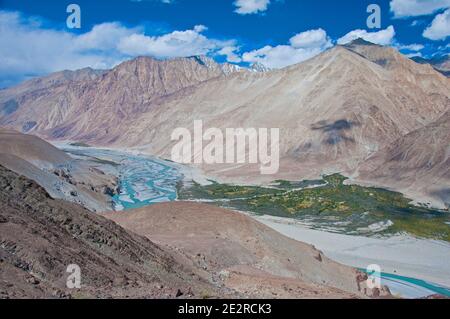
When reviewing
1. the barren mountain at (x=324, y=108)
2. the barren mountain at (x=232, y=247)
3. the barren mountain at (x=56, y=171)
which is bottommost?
the barren mountain at (x=232, y=247)

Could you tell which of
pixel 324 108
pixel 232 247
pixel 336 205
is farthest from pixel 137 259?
pixel 324 108

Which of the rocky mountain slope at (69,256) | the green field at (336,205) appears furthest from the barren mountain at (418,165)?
the rocky mountain slope at (69,256)

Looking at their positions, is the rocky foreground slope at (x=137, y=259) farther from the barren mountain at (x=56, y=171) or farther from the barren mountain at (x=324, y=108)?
the barren mountain at (x=324, y=108)

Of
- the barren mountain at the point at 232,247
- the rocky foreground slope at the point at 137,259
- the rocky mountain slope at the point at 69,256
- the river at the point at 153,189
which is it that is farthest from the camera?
the river at the point at 153,189

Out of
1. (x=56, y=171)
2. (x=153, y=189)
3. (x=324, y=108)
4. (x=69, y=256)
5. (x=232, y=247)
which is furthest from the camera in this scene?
(x=324, y=108)

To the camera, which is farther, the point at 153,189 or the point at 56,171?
the point at 153,189

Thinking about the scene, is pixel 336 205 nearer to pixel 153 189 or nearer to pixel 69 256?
pixel 153 189

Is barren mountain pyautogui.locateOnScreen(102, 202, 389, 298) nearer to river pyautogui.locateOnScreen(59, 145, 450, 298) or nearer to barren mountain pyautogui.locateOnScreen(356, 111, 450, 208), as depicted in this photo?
river pyautogui.locateOnScreen(59, 145, 450, 298)
